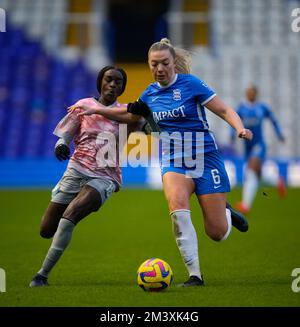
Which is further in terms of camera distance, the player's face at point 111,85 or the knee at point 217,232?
the player's face at point 111,85

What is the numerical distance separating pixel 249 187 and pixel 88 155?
8.35 metres

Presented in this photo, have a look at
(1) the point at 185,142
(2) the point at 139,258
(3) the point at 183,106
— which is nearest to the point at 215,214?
(1) the point at 185,142

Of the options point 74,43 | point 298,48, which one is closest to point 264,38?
point 298,48

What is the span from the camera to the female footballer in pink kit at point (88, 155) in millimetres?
8609

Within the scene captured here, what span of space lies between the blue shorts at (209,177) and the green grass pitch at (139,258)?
933 mm

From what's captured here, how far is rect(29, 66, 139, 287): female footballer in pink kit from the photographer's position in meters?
8.61

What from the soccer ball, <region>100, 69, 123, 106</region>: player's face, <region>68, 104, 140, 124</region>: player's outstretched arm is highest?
<region>100, 69, 123, 106</region>: player's face

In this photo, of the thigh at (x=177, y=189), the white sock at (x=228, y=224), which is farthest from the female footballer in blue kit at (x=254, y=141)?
the thigh at (x=177, y=189)

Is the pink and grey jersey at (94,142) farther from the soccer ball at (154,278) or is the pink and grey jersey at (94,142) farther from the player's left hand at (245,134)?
the player's left hand at (245,134)

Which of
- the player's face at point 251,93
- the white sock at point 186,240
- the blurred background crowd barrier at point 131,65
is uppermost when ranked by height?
the blurred background crowd barrier at point 131,65

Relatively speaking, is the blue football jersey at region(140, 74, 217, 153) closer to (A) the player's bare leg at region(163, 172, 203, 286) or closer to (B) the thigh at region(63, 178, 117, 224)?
(A) the player's bare leg at region(163, 172, 203, 286)

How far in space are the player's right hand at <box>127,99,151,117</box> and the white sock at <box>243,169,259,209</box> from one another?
27.4 feet

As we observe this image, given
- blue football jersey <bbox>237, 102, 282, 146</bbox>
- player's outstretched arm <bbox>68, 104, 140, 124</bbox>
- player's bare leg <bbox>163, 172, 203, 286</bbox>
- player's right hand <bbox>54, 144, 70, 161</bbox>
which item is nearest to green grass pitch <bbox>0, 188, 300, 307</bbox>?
player's bare leg <bbox>163, 172, 203, 286</bbox>

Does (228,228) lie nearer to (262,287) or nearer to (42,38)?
(262,287)
